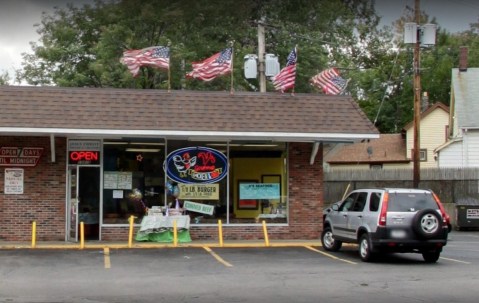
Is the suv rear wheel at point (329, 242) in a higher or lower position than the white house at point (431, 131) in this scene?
lower

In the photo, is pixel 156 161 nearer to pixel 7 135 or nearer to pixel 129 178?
pixel 129 178

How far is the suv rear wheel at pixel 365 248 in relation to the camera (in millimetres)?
15021

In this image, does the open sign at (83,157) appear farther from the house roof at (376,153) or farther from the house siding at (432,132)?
the house siding at (432,132)

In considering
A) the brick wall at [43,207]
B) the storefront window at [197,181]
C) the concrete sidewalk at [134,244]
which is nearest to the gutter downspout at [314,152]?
the storefront window at [197,181]

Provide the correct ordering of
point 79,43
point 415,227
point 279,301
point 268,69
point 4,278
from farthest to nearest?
1. point 79,43
2. point 268,69
3. point 415,227
4. point 4,278
5. point 279,301

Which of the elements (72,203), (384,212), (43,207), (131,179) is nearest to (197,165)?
(131,179)

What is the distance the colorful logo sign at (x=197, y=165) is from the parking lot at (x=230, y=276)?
104 inches

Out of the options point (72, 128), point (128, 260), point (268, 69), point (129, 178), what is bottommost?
point (128, 260)

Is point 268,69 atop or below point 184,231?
atop

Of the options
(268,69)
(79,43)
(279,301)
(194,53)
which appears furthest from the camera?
(79,43)

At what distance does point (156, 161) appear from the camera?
1986 centimetres

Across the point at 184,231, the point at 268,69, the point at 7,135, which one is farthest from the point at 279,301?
the point at 268,69

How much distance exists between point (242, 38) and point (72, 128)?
18.8 m

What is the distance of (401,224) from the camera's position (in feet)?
48.2
